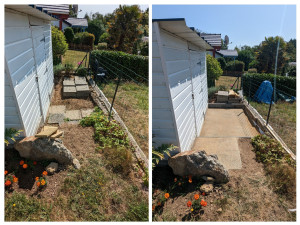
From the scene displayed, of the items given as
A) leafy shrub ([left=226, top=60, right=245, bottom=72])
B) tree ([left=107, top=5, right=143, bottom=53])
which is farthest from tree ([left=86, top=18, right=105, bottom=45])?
leafy shrub ([left=226, top=60, right=245, bottom=72])

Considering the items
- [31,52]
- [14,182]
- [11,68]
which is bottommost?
[14,182]

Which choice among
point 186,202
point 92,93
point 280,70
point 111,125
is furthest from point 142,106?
point 280,70

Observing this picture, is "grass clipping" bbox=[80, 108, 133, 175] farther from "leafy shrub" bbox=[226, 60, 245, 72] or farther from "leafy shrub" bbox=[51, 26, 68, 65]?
"leafy shrub" bbox=[226, 60, 245, 72]

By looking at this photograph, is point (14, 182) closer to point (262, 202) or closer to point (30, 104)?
point (30, 104)

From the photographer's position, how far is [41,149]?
3678 mm

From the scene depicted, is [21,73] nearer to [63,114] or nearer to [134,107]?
[63,114]

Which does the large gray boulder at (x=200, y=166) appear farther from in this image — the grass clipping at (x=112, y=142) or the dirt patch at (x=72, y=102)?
the dirt patch at (x=72, y=102)

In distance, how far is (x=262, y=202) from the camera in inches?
133

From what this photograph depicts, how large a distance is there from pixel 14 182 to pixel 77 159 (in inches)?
40.6

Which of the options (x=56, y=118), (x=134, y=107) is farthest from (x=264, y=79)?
(x=56, y=118)

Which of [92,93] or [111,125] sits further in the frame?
[92,93]

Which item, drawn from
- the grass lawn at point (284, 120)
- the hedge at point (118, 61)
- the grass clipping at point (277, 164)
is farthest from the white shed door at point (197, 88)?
the hedge at point (118, 61)

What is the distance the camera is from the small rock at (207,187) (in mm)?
3477

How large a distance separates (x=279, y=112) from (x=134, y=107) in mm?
6686
